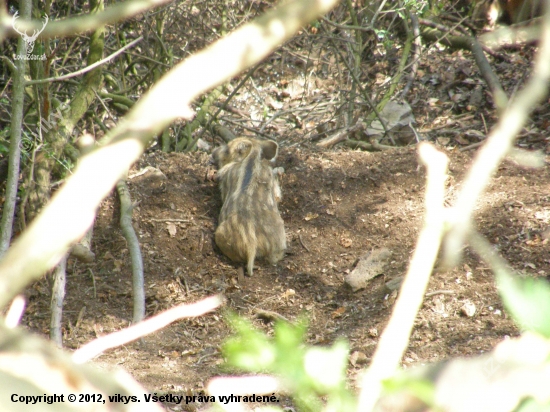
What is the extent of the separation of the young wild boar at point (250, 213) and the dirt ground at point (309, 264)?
167mm

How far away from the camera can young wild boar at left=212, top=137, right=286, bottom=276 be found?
5422 mm

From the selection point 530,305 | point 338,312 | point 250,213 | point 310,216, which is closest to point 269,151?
point 310,216

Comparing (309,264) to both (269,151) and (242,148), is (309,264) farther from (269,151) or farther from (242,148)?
(242,148)

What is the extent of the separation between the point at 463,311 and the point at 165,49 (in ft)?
13.8

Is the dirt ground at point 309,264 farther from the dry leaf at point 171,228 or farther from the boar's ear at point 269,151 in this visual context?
the boar's ear at point 269,151

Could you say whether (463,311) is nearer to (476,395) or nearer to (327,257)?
(327,257)

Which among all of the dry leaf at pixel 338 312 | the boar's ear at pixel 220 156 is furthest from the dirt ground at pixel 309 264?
the boar's ear at pixel 220 156

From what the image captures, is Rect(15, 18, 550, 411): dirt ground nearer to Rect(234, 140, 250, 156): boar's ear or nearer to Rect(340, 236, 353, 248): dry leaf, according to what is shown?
Rect(340, 236, 353, 248): dry leaf

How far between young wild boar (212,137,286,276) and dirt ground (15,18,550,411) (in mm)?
167

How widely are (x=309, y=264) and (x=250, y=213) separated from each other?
0.72m

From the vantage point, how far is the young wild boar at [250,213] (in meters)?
5.42

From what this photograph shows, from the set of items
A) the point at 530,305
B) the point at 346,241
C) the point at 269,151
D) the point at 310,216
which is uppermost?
the point at 269,151

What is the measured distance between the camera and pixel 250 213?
18.3 ft

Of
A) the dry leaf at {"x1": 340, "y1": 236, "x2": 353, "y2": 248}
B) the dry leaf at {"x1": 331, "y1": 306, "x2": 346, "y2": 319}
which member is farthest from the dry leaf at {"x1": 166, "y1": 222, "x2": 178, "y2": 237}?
the dry leaf at {"x1": 331, "y1": 306, "x2": 346, "y2": 319}
